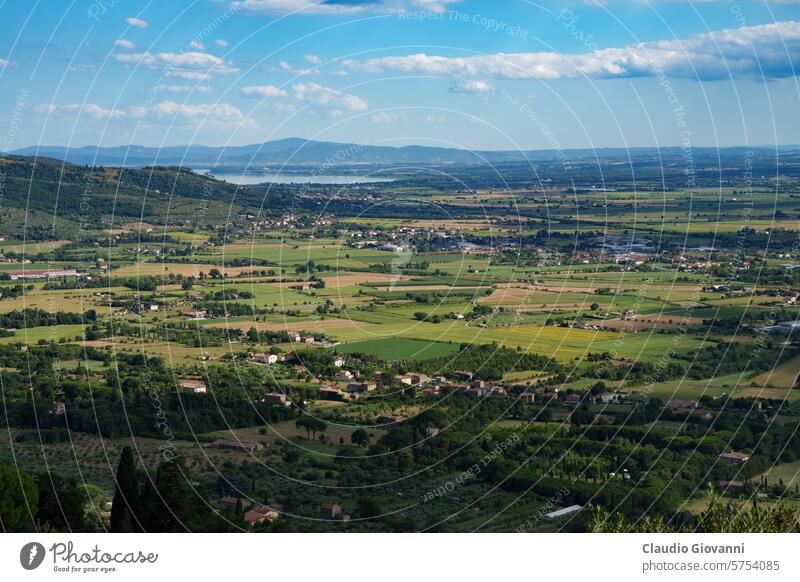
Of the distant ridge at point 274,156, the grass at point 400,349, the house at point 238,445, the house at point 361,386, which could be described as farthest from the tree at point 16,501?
the distant ridge at point 274,156

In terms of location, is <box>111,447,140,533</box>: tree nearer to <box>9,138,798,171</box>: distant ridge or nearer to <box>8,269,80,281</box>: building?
<box>8,269,80,281</box>: building

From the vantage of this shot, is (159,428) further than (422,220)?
No

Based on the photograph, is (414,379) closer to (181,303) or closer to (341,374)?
(341,374)

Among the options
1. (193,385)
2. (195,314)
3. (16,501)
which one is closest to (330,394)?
(193,385)

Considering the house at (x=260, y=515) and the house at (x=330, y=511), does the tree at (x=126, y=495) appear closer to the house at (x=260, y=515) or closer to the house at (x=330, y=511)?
the house at (x=260, y=515)

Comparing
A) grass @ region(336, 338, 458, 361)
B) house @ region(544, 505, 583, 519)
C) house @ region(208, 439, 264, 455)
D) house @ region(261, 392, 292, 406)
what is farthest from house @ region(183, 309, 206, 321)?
house @ region(544, 505, 583, 519)
